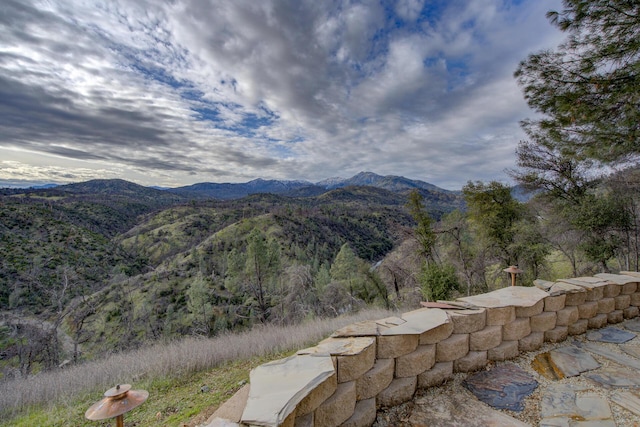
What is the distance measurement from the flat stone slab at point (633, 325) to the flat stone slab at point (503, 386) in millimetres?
2151

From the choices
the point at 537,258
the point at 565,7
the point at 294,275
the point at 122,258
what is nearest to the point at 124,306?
the point at 294,275

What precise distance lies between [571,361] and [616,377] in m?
0.31

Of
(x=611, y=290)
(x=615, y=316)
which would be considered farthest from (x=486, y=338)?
(x=615, y=316)

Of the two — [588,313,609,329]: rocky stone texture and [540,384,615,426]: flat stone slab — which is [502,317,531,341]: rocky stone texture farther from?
[588,313,609,329]: rocky stone texture

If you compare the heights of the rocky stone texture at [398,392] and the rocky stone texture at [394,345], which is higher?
the rocky stone texture at [394,345]

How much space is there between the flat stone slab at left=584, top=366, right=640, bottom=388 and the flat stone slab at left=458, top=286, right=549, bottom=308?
72 centimetres

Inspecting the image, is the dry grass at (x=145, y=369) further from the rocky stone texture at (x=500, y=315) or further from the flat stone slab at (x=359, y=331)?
the rocky stone texture at (x=500, y=315)

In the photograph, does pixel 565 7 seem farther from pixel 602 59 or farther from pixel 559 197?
pixel 559 197

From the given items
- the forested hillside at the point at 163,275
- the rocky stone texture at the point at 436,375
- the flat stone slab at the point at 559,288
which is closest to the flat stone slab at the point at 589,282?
the flat stone slab at the point at 559,288

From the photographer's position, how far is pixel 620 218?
28.0 ft

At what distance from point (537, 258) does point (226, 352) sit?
39.2 feet

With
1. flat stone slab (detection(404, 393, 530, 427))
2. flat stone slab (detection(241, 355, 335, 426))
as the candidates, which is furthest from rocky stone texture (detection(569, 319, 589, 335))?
flat stone slab (detection(241, 355, 335, 426))

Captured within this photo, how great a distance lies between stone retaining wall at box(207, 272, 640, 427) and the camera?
1.53 m

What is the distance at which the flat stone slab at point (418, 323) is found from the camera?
2228 mm
